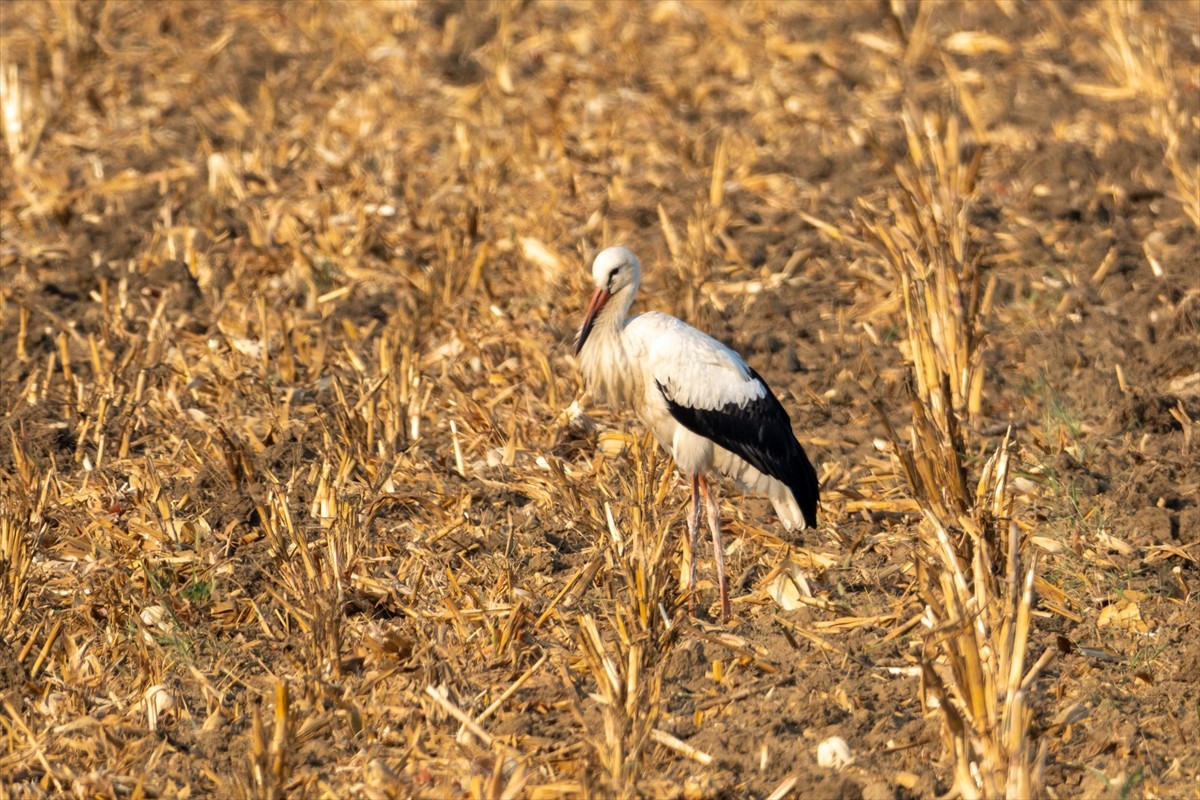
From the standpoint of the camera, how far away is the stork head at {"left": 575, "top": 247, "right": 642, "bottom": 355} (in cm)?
668

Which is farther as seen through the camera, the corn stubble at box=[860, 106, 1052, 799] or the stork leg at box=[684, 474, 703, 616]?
the stork leg at box=[684, 474, 703, 616]

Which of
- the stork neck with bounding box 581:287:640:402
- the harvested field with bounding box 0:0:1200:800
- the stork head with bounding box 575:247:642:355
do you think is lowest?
the harvested field with bounding box 0:0:1200:800

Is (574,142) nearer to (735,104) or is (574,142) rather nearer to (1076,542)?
(735,104)

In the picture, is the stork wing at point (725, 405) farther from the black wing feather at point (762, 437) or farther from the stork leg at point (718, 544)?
the stork leg at point (718, 544)

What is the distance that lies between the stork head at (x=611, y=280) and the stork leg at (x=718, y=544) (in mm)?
805

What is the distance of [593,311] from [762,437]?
0.89m

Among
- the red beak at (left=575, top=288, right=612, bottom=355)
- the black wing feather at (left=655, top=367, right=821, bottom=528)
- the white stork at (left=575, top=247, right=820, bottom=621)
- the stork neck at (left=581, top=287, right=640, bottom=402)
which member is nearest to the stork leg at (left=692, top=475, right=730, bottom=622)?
the white stork at (left=575, top=247, right=820, bottom=621)

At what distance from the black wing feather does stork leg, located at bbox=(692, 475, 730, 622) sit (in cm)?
22

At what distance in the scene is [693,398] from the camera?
6578mm

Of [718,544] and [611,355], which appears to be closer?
[718,544]

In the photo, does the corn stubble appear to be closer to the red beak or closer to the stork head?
the stork head

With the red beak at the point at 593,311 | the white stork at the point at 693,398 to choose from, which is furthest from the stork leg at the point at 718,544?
the red beak at the point at 593,311

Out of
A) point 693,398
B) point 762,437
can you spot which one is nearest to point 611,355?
point 693,398

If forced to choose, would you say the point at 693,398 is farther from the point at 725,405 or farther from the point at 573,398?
the point at 573,398
